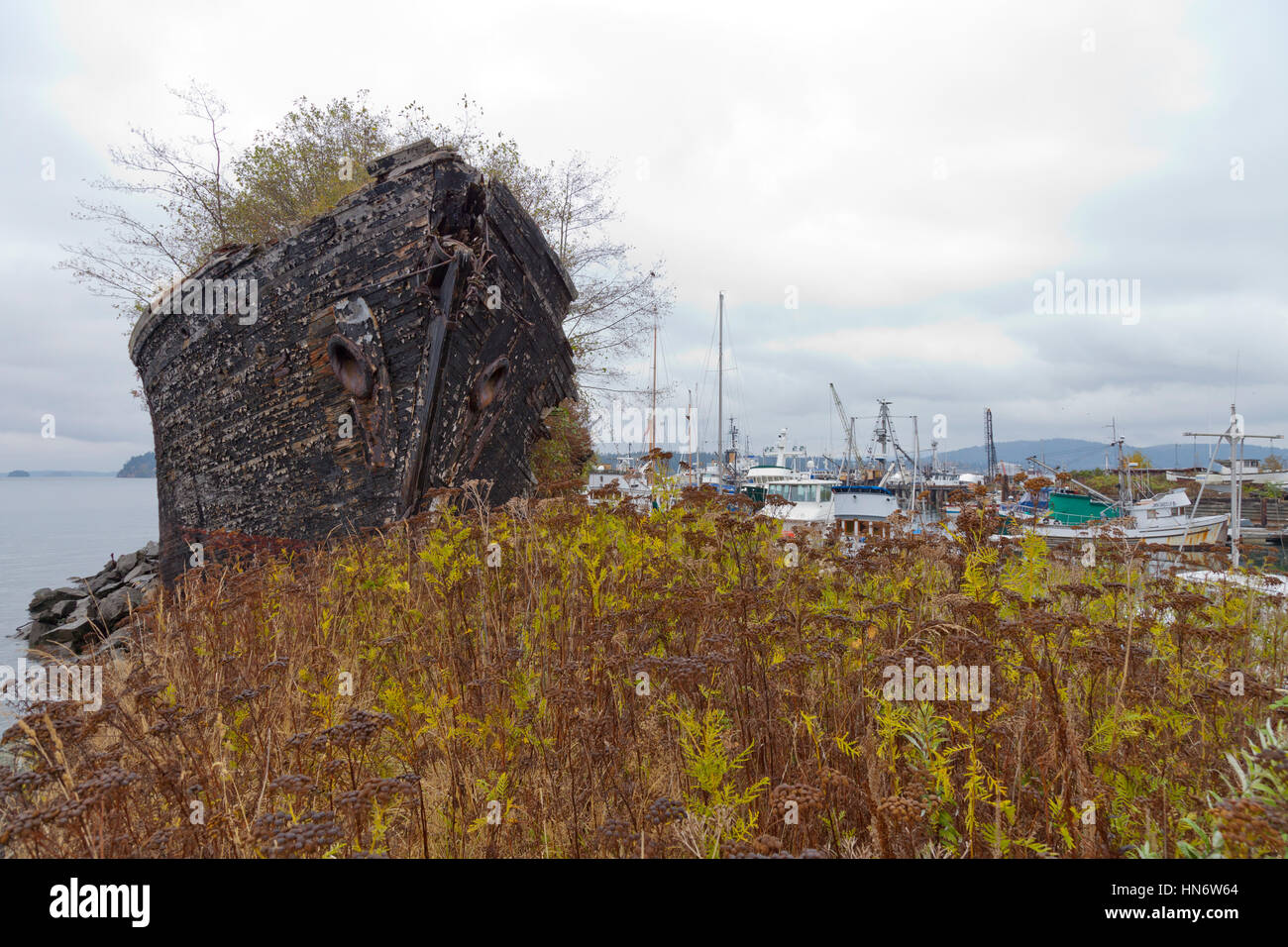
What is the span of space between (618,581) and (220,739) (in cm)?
233

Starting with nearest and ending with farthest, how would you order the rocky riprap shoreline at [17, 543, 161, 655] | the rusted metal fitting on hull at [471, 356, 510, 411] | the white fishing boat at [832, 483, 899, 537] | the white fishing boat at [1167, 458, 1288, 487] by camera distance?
1. the rusted metal fitting on hull at [471, 356, 510, 411]
2. the rocky riprap shoreline at [17, 543, 161, 655]
3. the white fishing boat at [1167, 458, 1288, 487]
4. the white fishing boat at [832, 483, 899, 537]

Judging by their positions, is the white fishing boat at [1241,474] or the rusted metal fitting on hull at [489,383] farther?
the white fishing boat at [1241,474]

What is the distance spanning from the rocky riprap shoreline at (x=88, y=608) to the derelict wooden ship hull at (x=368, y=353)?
282 centimetres

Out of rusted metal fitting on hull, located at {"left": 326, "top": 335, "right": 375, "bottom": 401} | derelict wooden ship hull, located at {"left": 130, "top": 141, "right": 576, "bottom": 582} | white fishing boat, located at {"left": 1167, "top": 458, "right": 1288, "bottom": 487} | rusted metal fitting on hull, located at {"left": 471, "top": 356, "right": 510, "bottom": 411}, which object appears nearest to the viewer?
derelict wooden ship hull, located at {"left": 130, "top": 141, "right": 576, "bottom": 582}

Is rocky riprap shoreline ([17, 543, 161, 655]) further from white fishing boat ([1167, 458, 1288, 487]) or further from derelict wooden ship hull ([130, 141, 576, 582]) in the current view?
white fishing boat ([1167, 458, 1288, 487])

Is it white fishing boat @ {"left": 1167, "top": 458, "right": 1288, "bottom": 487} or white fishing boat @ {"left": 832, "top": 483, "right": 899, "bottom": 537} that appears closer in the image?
white fishing boat @ {"left": 1167, "top": 458, "right": 1288, "bottom": 487}

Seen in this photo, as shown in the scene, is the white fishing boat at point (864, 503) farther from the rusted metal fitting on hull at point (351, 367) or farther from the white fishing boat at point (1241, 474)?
the rusted metal fitting on hull at point (351, 367)

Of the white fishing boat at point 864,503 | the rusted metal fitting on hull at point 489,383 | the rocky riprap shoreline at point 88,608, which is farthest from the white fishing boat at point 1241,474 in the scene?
the rocky riprap shoreline at point 88,608

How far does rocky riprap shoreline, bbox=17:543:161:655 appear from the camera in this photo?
1087 cm

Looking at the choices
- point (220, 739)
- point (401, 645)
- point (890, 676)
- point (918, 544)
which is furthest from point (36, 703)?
point (918, 544)

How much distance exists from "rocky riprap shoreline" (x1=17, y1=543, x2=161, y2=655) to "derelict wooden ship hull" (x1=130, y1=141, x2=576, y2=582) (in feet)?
9.25

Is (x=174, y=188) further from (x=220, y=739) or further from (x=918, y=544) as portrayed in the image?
(x=918, y=544)

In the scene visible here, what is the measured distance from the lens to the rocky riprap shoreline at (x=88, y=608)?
35.7 feet

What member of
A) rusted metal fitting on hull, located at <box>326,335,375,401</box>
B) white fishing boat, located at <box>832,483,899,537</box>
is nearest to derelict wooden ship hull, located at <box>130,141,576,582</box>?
rusted metal fitting on hull, located at <box>326,335,375,401</box>
